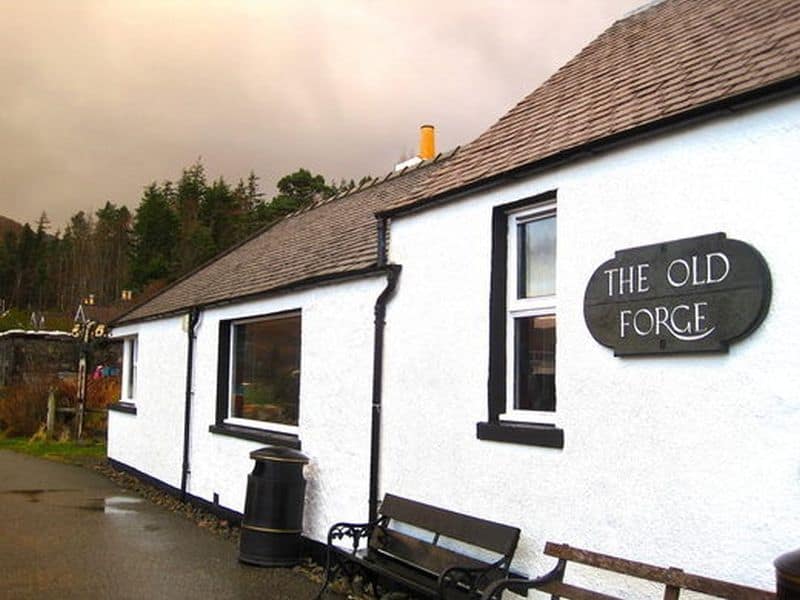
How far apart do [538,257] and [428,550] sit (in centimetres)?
244

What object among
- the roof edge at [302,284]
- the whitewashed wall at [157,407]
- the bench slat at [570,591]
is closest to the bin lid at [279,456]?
the roof edge at [302,284]

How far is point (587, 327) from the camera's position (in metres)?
5.18

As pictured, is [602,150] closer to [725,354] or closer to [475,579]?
[725,354]

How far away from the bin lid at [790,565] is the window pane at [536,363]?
2.58m

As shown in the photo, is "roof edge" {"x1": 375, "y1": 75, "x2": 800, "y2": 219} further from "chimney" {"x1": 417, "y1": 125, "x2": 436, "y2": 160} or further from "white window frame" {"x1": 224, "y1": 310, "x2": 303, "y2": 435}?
"chimney" {"x1": 417, "y1": 125, "x2": 436, "y2": 160}

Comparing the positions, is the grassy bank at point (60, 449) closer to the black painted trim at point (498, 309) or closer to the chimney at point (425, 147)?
the chimney at point (425, 147)

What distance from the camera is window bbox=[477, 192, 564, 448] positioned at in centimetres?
582

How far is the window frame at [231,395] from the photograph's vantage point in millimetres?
9695

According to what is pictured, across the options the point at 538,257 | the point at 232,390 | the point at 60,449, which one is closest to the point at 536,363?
the point at 538,257

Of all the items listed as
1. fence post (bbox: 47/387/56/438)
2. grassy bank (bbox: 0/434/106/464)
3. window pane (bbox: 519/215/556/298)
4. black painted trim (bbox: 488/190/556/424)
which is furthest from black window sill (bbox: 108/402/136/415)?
window pane (bbox: 519/215/556/298)

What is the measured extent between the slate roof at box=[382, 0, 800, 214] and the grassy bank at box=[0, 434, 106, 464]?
14.0 m

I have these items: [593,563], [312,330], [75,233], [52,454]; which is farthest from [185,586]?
[75,233]

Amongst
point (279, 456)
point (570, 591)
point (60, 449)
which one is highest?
point (279, 456)

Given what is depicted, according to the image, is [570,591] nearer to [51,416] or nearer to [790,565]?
[790,565]
